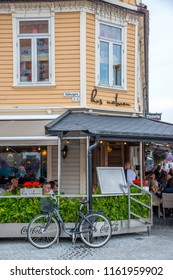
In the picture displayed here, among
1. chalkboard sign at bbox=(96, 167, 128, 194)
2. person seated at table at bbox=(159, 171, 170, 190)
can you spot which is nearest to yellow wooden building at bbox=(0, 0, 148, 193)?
chalkboard sign at bbox=(96, 167, 128, 194)

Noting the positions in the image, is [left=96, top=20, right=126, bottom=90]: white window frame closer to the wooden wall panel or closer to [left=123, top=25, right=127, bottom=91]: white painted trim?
[left=123, top=25, right=127, bottom=91]: white painted trim

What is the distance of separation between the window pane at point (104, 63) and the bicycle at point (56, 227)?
15.3 feet

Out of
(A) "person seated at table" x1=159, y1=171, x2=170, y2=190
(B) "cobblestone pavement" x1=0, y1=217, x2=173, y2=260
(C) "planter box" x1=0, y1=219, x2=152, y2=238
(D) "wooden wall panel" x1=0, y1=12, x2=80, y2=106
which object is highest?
(D) "wooden wall panel" x1=0, y1=12, x2=80, y2=106

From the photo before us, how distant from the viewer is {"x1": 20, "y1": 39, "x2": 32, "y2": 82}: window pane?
1305 centimetres

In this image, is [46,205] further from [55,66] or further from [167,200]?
[167,200]

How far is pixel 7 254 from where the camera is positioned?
9.12 meters

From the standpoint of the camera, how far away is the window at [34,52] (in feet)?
42.6

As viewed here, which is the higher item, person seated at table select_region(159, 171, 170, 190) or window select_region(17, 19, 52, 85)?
window select_region(17, 19, 52, 85)

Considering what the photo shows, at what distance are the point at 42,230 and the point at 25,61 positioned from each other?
5.37 meters

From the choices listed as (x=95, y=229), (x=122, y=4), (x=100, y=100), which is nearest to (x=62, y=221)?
(x=95, y=229)

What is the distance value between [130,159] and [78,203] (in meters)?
5.97

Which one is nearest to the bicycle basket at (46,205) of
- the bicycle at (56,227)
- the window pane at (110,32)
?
the bicycle at (56,227)
